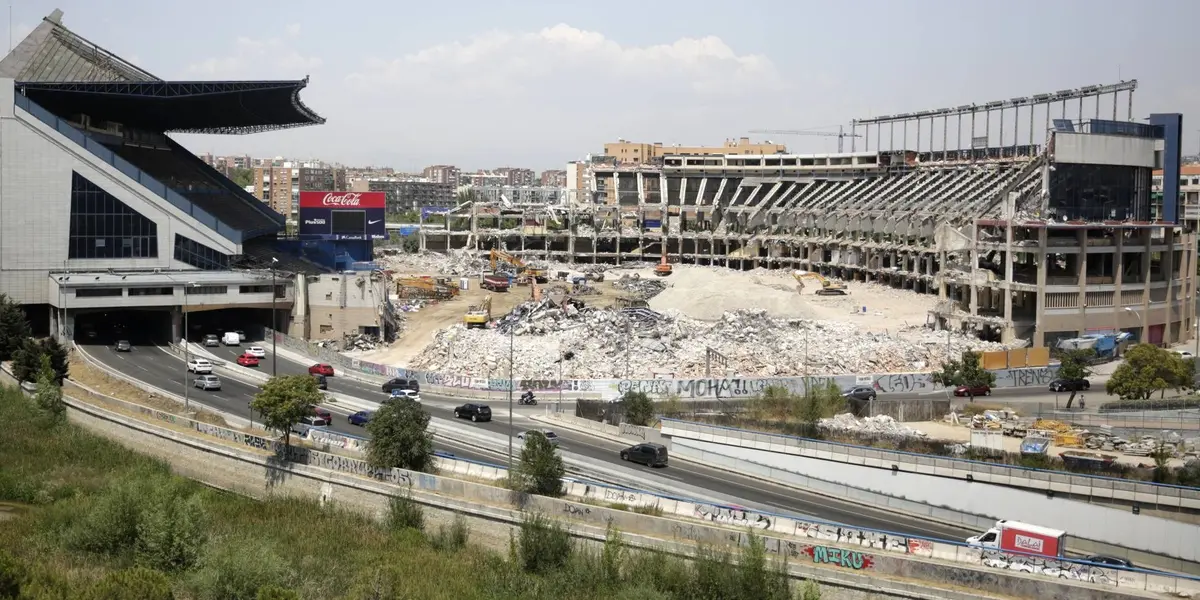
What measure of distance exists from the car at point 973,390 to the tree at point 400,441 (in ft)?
88.2

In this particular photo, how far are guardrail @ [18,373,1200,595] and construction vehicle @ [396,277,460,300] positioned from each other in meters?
44.3

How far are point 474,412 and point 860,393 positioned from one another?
1730 cm

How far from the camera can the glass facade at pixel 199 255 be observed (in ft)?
223

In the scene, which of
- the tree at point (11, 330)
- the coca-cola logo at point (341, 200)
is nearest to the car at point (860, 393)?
the tree at point (11, 330)

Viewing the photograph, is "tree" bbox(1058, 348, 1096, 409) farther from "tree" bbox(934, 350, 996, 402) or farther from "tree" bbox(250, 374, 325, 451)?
"tree" bbox(250, 374, 325, 451)

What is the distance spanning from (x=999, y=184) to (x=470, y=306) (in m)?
39.9

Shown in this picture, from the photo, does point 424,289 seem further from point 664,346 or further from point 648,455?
point 648,455

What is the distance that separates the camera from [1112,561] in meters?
31.9

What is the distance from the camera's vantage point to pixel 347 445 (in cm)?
4297

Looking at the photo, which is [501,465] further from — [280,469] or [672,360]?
[672,360]

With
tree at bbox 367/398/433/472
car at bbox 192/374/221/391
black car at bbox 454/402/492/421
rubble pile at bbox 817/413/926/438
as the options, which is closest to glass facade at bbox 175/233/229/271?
car at bbox 192/374/221/391

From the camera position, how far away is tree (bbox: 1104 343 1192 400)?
51.2m

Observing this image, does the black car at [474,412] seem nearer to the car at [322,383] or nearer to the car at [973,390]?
the car at [322,383]

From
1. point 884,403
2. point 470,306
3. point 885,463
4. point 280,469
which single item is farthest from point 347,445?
point 470,306
